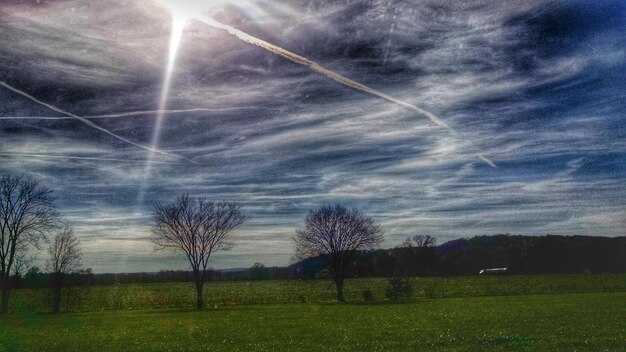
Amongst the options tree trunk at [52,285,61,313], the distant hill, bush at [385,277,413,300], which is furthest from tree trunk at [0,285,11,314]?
the distant hill

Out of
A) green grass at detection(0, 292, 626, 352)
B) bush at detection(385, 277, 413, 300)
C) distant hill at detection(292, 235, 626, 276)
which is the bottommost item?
green grass at detection(0, 292, 626, 352)

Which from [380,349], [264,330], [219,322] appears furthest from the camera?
[219,322]

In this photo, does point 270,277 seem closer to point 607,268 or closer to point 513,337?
point 607,268

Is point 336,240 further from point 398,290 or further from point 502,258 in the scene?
point 502,258

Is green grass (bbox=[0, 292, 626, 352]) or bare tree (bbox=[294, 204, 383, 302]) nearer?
green grass (bbox=[0, 292, 626, 352])

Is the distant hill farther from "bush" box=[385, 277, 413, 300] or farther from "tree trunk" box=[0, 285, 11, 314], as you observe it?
"tree trunk" box=[0, 285, 11, 314]

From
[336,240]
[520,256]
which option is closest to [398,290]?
[336,240]

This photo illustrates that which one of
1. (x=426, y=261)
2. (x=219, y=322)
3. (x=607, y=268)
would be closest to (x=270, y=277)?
(x=426, y=261)

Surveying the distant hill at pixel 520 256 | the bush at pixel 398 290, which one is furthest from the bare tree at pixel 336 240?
the distant hill at pixel 520 256

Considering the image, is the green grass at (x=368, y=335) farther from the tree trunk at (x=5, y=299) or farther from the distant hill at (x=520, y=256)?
the distant hill at (x=520, y=256)

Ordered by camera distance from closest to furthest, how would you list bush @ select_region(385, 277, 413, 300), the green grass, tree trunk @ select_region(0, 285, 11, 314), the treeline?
1. the green grass
2. tree trunk @ select_region(0, 285, 11, 314)
3. bush @ select_region(385, 277, 413, 300)
4. the treeline

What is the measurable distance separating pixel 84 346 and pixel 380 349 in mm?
14042

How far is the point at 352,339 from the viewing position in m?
26.6

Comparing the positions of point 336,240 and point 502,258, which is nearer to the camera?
point 336,240
